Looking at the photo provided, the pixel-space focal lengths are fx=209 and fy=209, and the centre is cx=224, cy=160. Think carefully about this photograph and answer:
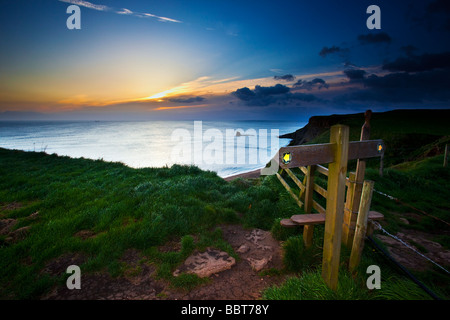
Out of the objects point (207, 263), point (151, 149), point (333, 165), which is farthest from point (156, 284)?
point (151, 149)

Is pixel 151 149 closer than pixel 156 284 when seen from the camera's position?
No

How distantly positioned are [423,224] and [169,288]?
25.7ft

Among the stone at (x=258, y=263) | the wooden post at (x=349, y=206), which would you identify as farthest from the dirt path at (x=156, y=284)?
the wooden post at (x=349, y=206)

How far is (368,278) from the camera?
328 cm

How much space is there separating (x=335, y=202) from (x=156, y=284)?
3.34 m

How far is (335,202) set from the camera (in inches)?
114

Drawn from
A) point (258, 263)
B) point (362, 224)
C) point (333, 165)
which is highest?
point (333, 165)

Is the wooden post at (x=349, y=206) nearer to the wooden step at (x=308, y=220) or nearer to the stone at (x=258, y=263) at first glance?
the wooden step at (x=308, y=220)

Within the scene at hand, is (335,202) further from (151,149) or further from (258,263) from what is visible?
(151,149)

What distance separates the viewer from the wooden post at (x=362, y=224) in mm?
3516

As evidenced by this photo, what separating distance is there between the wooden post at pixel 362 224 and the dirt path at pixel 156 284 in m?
1.33

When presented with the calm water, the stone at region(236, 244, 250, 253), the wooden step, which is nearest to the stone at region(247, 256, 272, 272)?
the stone at region(236, 244, 250, 253)
